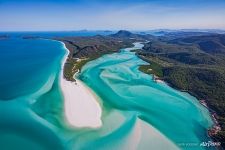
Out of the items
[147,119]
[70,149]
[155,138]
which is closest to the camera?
[70,149]

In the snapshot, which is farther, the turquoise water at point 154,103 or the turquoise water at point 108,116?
the turquoise water at point 154,103

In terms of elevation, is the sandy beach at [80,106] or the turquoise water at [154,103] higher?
the sandy beach at [80,106]

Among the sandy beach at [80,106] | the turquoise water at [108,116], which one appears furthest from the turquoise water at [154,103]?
the sandy beach at [80,106]

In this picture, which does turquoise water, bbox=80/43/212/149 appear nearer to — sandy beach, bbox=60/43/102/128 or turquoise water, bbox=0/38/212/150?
turquoise water, bbox=0/38/212/150

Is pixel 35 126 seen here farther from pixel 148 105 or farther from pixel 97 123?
pixel 148 105

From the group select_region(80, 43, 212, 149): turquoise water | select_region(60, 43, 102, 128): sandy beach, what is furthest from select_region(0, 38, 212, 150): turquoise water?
select_region(60, 43, 102, 128): sandy beach

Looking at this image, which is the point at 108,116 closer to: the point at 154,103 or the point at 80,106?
the point at 80,106

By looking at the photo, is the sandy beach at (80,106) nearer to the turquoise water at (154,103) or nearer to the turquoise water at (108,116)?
the turquoise water at (108,116)

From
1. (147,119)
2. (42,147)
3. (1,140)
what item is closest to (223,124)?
(147,119)
